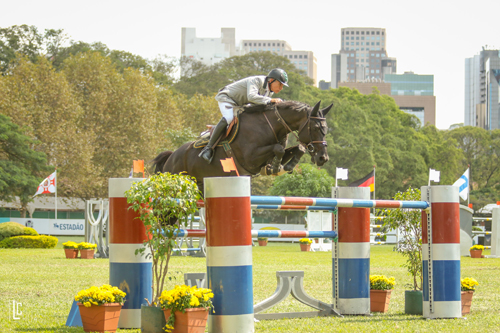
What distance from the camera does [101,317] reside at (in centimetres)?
477

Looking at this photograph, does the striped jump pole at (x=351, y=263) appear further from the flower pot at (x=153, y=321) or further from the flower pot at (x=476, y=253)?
the flower pot at (x=476, y=253)

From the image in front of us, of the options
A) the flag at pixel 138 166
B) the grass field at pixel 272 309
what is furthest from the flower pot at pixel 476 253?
the flag at pixel 138 166

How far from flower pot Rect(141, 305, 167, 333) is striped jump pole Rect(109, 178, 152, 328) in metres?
0.51

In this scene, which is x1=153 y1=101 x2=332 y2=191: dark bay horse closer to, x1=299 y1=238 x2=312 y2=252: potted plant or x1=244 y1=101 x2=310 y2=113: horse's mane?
x1=244 y1=101 x2=310 y2=113: horse's mane

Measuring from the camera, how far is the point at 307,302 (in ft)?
18.9

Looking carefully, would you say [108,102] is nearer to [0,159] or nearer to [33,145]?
[33,145]

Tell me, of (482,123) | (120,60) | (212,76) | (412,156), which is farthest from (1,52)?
(482,123)

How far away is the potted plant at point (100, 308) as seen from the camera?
4.76m

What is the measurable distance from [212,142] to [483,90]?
164028mm

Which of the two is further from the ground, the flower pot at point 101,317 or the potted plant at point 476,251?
the flower pot at point 101,317

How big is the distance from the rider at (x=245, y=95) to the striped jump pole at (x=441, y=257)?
8.03 ft

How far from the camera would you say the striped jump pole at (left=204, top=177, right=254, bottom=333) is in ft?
15.0

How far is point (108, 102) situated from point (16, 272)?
26343 millimetres

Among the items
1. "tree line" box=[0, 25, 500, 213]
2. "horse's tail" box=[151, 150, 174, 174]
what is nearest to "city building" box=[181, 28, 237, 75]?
"tree line" box=[0, 25, 500, 213]
